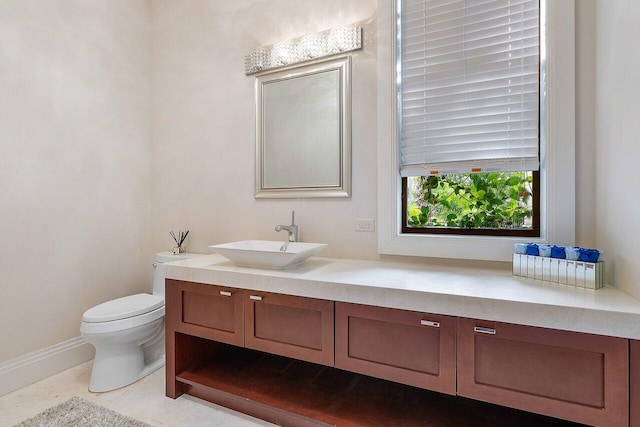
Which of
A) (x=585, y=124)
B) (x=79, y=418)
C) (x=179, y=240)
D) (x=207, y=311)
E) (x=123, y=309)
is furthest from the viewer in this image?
(x=179, y=240)

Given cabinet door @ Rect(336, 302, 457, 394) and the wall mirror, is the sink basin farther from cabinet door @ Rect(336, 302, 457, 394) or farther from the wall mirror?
the wall mirror

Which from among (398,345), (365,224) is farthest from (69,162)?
(398,345)

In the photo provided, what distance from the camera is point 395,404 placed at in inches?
64.2

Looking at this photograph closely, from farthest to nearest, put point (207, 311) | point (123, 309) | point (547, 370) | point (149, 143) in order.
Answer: point (149, 143) < point (123, 309) < point (207, 311) < point (547, 370)

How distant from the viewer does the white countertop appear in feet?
3.59

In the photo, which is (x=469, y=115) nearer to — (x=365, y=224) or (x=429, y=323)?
(x=365, y=224)

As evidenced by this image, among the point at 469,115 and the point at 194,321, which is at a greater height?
the point at 469,115

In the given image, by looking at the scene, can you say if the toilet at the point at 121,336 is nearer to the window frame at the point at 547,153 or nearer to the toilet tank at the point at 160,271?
the toilet tank at the point at 160,271

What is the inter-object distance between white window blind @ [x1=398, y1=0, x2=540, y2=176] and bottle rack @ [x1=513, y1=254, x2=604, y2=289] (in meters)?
0.51

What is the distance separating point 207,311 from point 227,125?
1.42 m

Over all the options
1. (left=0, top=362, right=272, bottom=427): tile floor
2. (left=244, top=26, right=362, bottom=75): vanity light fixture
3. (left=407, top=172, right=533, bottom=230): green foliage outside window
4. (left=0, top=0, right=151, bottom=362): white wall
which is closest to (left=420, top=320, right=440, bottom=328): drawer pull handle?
(left=407, top=172, right=533, bottom=230): green foliage outside window

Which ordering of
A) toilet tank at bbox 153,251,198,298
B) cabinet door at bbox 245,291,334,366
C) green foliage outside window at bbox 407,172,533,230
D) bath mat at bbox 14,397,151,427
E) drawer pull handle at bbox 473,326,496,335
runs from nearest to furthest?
1. drawer pull handle at bbox 473,326,496,335
2. cabinet door at bbox 245,291,334,366
3. bath mat at bbox 14,397,151,427
4. green foliage outside window at bbox 407,172,533,230
5. toilet tank at bbox 153,251,198,298

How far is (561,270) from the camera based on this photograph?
139cm

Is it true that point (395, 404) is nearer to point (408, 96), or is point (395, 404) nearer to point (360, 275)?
point (360, 275)
